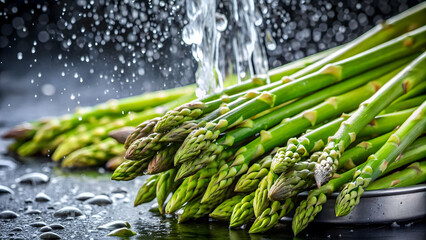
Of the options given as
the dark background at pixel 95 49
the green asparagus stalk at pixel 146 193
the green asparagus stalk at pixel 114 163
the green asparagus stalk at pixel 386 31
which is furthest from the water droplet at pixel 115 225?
the dark background at pixel 95 49

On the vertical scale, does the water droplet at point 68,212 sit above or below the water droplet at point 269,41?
below

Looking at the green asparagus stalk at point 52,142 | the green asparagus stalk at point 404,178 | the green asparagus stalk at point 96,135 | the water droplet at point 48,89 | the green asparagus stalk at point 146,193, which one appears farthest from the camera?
the water droplet at point 48,89

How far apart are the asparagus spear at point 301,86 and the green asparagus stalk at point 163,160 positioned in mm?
44

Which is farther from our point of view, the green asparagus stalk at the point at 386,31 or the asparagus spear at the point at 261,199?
the green asparagus stalk at the point at 386,31

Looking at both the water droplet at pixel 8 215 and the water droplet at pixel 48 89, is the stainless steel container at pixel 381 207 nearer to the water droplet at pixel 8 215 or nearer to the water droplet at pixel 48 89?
the water droplet at pixel 8 215

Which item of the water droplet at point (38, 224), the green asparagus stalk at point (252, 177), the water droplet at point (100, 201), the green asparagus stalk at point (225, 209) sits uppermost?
the green asparagus stalk at point (252, 177)

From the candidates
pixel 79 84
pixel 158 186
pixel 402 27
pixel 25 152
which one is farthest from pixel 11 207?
pixel 79 84

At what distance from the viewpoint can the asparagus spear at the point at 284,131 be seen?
97cm

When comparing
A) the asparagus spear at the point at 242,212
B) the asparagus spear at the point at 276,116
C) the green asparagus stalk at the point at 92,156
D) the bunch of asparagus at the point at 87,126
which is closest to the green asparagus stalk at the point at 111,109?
the bunch of asparagus at the point at 87,126

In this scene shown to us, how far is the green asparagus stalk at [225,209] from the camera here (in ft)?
3.20

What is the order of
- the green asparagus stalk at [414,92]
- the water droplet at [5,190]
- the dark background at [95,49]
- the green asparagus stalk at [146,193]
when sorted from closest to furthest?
the green asparagus stalk at [146,193] → the green asparagus stalk at [414,92] → the water droplet at [5,190] → the dark background at [95,49]

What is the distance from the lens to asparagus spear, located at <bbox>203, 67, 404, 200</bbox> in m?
0.97

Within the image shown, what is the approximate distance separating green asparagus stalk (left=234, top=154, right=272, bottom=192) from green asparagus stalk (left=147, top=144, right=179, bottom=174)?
134 mm

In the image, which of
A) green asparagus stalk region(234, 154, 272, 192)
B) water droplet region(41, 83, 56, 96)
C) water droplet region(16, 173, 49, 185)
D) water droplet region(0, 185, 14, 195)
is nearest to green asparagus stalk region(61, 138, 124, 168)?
water droplet region(16, 173, 49, 185)
